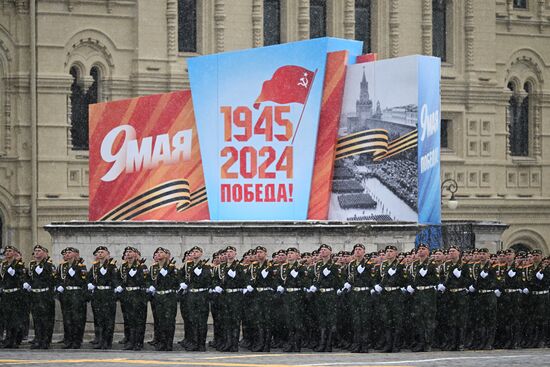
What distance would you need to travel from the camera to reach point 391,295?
83.3 ft

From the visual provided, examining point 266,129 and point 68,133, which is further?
point 68,133

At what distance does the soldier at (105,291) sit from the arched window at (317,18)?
2041cm

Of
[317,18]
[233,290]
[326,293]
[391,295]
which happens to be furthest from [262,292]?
[317,18]

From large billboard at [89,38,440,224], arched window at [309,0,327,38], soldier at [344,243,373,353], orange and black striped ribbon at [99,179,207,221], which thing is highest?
arched window at [309,0,327,38]

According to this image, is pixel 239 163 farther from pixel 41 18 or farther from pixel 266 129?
pixel 41 18

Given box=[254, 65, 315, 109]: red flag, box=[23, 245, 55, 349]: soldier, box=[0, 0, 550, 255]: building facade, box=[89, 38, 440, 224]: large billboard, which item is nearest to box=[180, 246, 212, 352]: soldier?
box=[23, 245, 55, 349]: soldier

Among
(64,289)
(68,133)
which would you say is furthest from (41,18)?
(64,289)

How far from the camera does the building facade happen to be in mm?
40875

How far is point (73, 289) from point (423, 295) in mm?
5540

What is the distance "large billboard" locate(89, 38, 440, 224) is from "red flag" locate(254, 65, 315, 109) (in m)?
0.02

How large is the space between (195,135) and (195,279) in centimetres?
640

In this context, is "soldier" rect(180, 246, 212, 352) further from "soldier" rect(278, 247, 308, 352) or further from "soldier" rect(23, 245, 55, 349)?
"soldier" rect(23, 245, 55, 349)

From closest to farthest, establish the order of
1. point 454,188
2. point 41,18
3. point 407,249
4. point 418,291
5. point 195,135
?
point 418,291, point 407,249, point 195,135, point 41,18, point 454,188

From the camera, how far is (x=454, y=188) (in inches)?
1811
